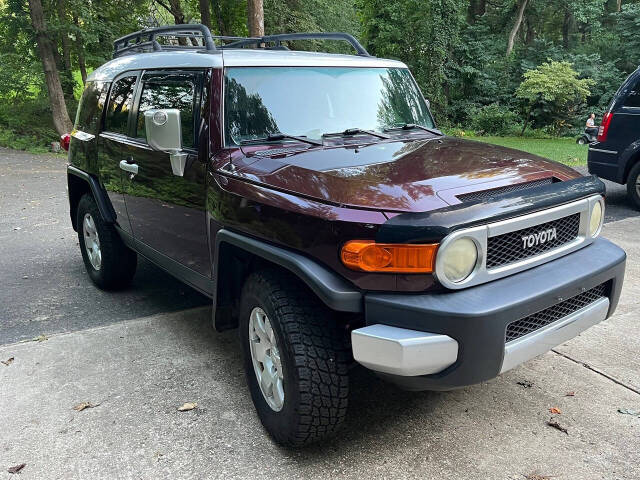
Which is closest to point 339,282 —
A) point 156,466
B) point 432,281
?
point 432,281

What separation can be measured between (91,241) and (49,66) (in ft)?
42.0

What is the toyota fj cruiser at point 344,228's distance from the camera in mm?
2266

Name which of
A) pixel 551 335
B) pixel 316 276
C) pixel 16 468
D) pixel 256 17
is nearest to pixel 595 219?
pixel 551 335

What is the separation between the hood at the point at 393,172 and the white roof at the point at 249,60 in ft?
2.08

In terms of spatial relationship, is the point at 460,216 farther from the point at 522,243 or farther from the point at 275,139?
the point at 275,139

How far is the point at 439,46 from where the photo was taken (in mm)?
26422

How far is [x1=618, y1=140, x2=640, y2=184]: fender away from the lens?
25.2 feet

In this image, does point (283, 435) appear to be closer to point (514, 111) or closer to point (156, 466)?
point (156, 466)

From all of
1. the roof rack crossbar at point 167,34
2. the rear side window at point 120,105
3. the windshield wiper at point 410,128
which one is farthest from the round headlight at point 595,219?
the rear side window at point 120,105

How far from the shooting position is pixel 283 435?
8.80 ft

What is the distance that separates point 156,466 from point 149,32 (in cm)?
342

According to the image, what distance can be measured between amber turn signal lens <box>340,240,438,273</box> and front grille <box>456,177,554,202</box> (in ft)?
1.14

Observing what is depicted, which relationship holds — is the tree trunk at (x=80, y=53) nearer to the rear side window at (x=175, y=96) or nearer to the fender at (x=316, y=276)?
the rear side window at (x=175, y=96)

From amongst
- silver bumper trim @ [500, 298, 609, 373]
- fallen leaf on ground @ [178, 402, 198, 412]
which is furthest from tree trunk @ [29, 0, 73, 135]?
silver bumper trim @ [500, 298, 609, 373]
